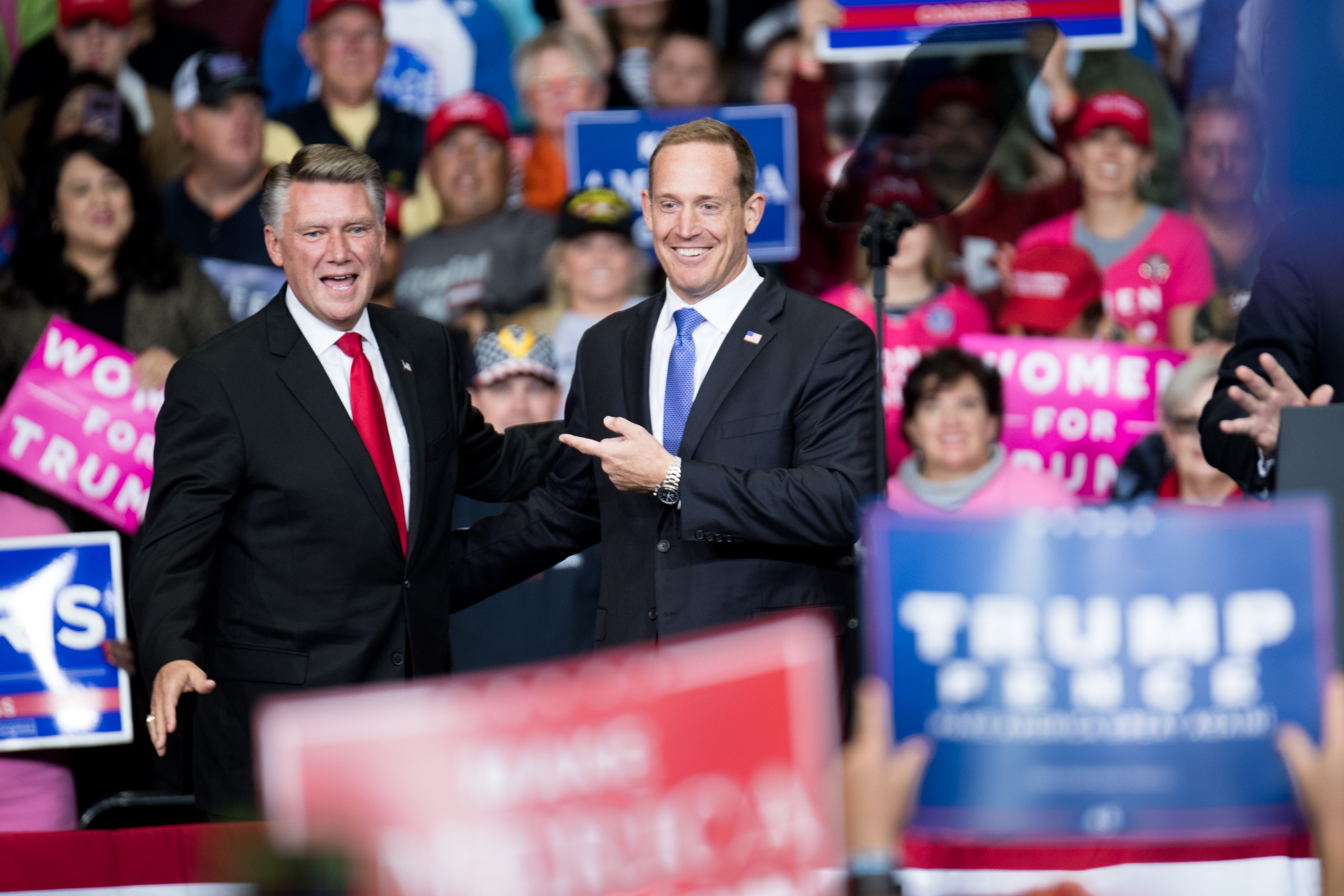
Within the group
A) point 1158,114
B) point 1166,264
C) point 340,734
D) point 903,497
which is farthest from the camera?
point 1158,114

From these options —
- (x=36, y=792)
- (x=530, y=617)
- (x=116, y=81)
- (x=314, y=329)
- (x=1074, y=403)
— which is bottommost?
(x=36, y=792)

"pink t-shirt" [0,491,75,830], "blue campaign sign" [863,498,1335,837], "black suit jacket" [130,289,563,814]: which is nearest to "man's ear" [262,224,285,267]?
"black suit jacket" [130,289,563,814]

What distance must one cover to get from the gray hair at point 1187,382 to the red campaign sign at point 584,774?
10.7 feet

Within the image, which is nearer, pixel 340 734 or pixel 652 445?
pixel 340 734

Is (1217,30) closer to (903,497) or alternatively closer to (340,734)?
(903,497)

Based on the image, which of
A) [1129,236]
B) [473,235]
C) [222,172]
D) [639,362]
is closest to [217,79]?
[222,172]

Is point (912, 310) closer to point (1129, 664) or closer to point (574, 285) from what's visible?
point (574, 285)

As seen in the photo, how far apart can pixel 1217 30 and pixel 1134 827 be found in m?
4.44

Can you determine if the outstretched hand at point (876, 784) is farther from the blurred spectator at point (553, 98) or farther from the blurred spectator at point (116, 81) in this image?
the blurred spectator at point (116, 81)

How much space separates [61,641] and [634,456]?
1.92 meters

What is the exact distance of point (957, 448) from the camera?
14.8 feet

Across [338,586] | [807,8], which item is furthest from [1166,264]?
[338,586]

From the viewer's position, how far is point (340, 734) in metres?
1.34

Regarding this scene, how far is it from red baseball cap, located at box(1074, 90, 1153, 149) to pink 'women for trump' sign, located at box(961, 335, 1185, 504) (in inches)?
33.1
